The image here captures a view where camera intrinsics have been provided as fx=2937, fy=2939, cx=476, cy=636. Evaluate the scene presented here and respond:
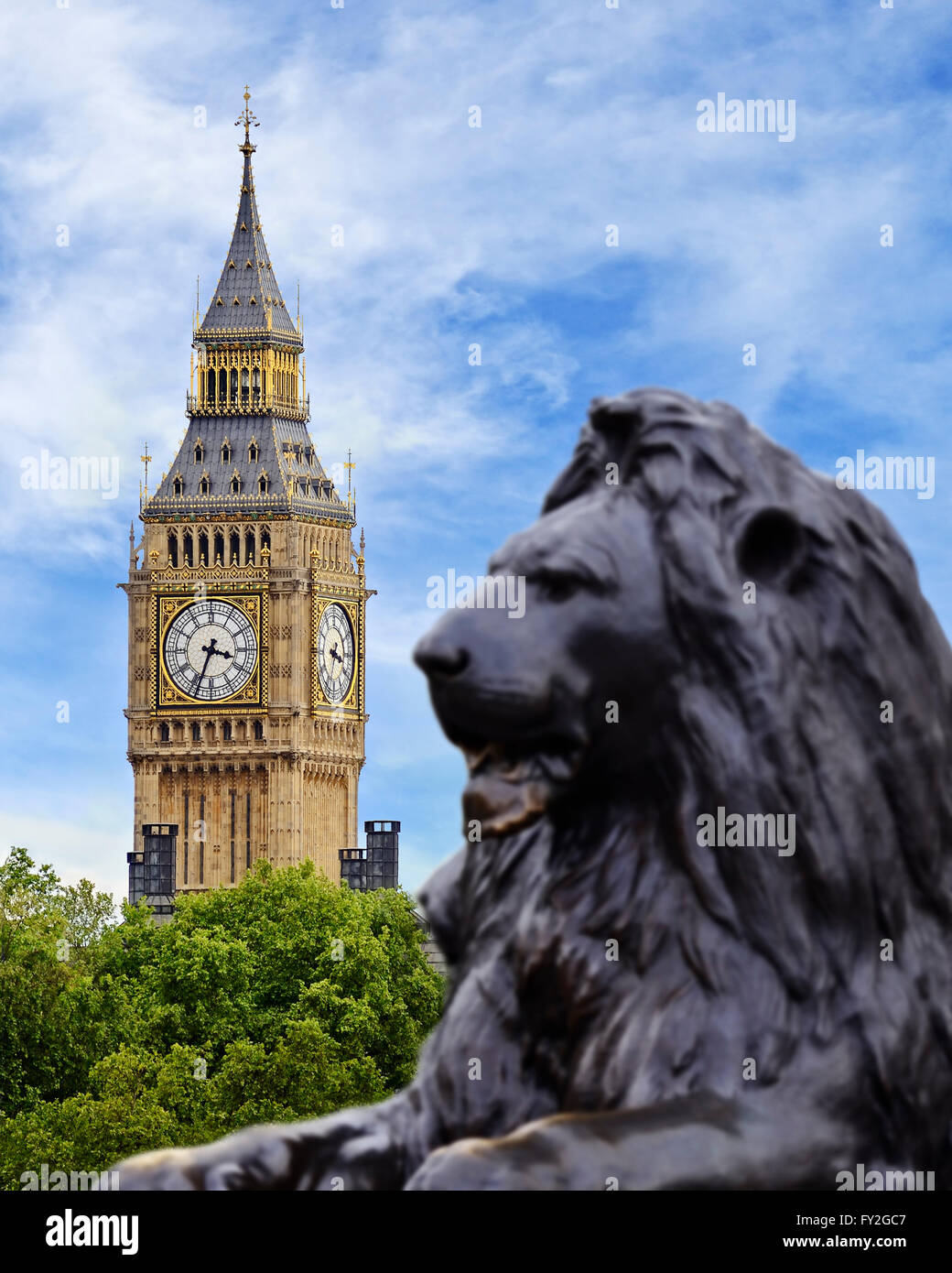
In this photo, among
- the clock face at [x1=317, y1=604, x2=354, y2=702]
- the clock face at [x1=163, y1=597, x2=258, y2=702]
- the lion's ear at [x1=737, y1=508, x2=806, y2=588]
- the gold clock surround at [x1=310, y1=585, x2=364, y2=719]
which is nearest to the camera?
the lion's ear at [x1=737, y1=508, x2=806, y2=588]

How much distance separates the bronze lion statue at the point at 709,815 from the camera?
204 inches

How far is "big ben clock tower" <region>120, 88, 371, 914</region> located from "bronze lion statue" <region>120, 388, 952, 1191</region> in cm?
9990

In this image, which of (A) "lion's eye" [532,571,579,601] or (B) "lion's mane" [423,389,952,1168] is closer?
(B) "lion's mane" [423,389,952,1168]

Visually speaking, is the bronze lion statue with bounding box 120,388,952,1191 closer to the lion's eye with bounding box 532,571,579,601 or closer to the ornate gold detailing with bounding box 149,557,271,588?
the lion's eye with bounding box 532,571,579,601

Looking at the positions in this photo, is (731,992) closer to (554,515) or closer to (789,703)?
(789,703)

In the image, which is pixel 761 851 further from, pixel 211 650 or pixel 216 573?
pixel 211 650

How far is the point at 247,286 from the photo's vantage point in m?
109

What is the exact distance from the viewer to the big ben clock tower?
10581 centimetres

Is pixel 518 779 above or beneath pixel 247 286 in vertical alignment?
beneath

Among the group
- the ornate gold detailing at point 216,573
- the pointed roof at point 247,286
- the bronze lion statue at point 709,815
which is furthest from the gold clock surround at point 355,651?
the bronze lion statue at point 709,815

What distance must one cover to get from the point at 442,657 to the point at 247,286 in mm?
105344

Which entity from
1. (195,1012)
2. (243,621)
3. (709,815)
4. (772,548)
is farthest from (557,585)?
(243,621)

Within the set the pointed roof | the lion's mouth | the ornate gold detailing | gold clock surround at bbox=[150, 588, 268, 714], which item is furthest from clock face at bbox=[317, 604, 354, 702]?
the lion's mouth
